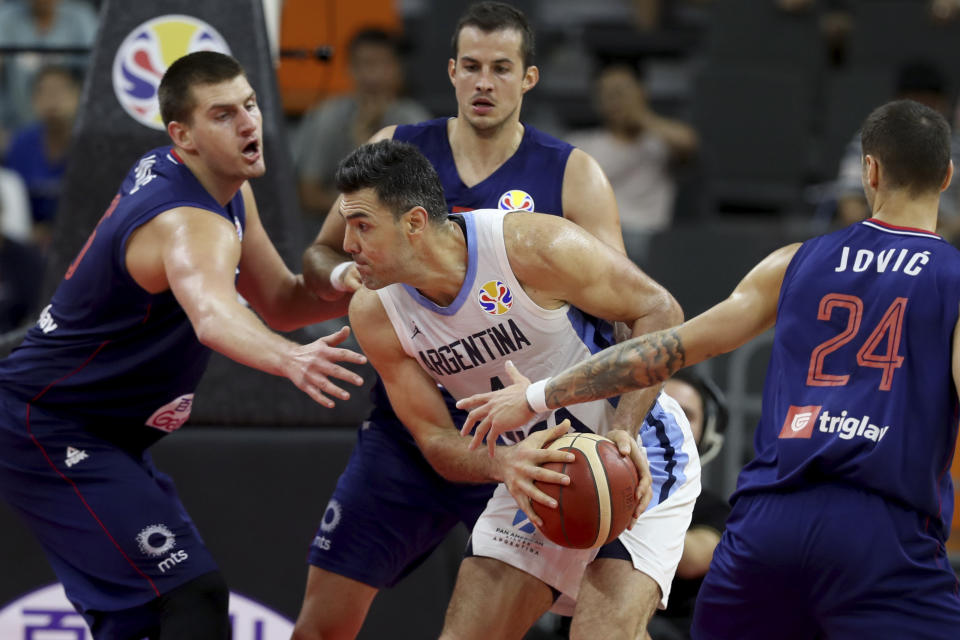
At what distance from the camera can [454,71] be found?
4.91 metres

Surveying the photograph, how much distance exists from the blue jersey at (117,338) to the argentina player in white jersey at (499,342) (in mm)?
608

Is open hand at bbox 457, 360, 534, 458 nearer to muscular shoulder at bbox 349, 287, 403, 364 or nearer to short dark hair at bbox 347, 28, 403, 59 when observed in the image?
muscular shoulder at bbox 349, 287, 403, 364

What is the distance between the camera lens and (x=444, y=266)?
13.2 ft

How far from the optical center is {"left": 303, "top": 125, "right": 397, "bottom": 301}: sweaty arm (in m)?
4.61

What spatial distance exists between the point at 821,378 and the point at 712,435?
1.89 metres

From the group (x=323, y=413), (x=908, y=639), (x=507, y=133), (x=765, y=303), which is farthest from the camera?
(x=323, y=413)

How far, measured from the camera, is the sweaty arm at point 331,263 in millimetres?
4609

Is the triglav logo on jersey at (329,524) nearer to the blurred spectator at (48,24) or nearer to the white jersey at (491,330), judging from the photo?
the white jersey at (491,330)

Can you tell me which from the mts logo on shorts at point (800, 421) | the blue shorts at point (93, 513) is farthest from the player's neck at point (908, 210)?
the blue shorts at point (93, 513)

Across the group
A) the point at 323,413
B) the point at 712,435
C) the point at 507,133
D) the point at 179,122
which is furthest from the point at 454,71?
the point at 712,435

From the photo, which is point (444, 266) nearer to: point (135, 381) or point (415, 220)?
point (415, 220)

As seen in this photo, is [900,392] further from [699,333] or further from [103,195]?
[103,195]

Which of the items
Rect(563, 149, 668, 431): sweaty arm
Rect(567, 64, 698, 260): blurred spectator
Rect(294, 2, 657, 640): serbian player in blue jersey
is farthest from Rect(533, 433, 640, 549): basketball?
Rect(567, 64, 698, 260): blurred spectator

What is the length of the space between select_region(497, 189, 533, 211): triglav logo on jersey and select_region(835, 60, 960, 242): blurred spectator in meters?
3.56
